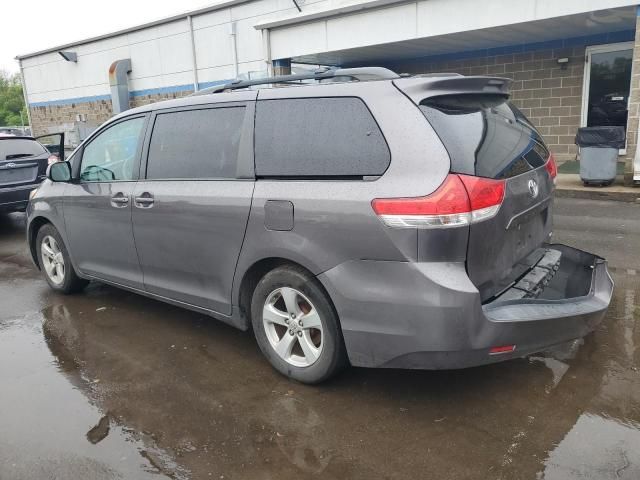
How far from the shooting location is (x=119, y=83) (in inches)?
816

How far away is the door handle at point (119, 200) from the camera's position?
4258 mm

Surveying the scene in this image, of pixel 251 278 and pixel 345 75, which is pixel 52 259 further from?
pixel 345 75

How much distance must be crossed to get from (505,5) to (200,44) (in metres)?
11.1

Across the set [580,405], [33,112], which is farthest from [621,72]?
[33,112]

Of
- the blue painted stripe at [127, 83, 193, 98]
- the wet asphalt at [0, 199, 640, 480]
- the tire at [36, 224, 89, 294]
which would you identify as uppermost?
the blue painted stripe at [127, 83, 193, 98]

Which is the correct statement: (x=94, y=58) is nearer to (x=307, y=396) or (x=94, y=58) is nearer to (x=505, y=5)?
(x=505, y=5)

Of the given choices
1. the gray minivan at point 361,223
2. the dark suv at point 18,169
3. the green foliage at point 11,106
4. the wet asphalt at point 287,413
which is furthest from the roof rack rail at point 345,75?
the green foliage at point 11,106

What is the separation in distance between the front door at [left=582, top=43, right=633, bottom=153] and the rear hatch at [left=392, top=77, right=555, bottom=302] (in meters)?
10.8

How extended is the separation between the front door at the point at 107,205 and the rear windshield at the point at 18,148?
15.8 feet

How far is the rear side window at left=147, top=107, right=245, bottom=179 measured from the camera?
363 cm

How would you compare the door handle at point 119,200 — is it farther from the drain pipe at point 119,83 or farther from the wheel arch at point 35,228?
the drain pipe at point 119,83

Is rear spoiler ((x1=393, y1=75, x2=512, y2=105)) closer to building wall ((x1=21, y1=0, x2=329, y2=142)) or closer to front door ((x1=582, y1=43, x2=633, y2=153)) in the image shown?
front door ((x1=582, y1=43, x2=633, y2=153))

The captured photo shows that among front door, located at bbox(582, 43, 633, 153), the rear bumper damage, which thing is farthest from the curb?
the rear bumper damage

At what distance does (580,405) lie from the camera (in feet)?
10.1
